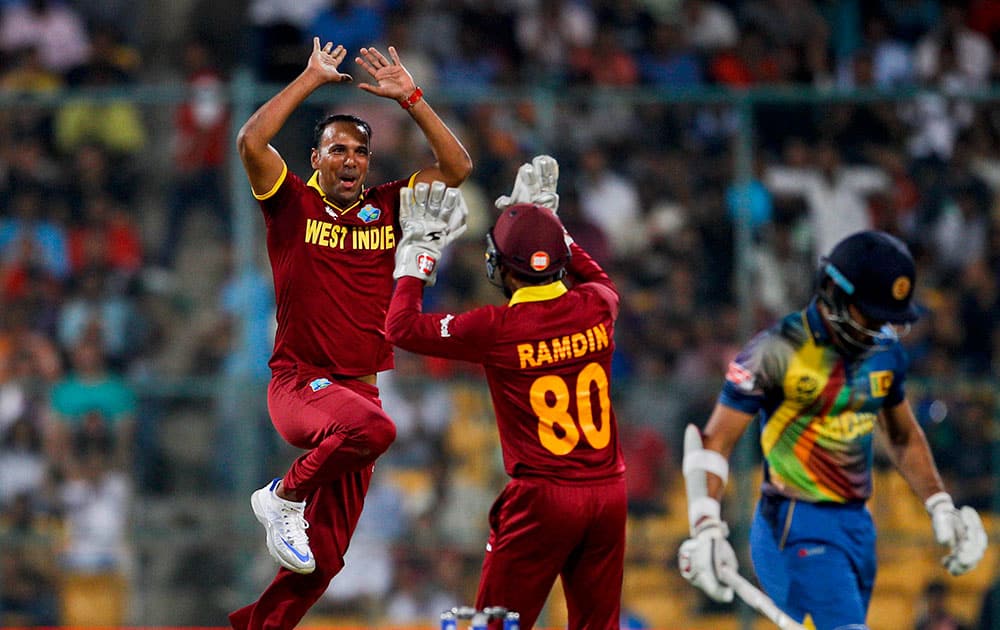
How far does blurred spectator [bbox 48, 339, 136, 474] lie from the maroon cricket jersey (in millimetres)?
3530

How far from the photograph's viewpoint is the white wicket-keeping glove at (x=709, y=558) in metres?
6.21

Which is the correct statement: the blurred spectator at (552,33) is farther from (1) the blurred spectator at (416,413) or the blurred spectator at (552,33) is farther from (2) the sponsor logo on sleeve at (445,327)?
(2) the sponsor logo on sleeve at (445,327)

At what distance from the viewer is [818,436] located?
6.40 meters

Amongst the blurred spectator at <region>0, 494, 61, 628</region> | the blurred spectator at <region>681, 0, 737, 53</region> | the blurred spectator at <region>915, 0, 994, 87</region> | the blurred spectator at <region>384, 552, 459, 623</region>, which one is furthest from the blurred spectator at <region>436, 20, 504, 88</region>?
the blurred spectator at <region>0, 494, 61, 628</region>

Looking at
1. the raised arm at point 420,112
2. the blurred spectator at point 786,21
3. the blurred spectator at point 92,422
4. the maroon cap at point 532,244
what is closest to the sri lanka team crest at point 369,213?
the raised arm at point 420,112

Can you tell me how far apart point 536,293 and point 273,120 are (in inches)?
49.8

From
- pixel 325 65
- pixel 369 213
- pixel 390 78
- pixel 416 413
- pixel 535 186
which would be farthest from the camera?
pixel 416 413

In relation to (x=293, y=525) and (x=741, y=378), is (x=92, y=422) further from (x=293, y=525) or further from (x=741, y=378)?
(x=741, y=378)

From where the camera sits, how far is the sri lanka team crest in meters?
6.82

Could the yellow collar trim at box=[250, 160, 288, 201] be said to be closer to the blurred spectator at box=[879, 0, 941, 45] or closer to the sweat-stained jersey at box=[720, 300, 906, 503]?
the sweat-stained jersey at box=[720, 300, 906, 503]

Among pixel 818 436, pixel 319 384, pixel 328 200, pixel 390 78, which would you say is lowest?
pixel 818 436

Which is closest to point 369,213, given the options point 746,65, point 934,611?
point 934,611

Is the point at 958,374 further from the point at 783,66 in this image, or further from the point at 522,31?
the point at 522,31

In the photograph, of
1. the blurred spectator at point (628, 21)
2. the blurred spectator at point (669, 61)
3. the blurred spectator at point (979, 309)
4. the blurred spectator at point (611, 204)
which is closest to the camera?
the blurred spectator at point (979, 309)
